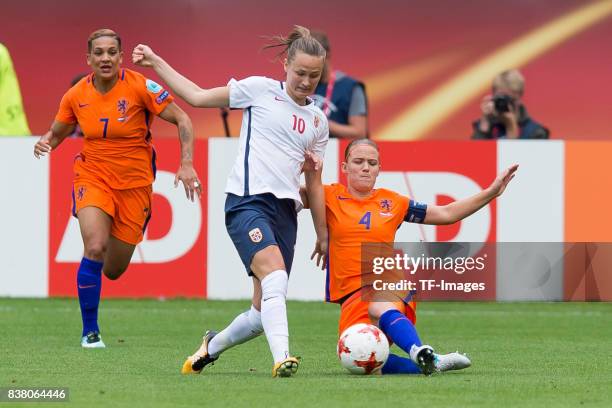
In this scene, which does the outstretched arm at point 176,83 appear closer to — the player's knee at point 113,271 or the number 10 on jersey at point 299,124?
the number 10 on jersey at point 299,124

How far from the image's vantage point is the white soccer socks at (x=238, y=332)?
27.0ft

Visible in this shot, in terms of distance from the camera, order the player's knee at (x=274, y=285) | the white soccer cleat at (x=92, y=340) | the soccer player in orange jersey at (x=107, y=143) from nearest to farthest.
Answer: the player's knee at (x=274, y=285)
the white soccer cleat at (x=92, y=340)
the soccer player in orange jersey at (x=107, y=143)

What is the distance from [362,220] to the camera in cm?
856

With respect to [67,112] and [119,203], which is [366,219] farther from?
[67,112]

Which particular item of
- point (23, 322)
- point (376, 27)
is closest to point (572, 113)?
point (376, 27)

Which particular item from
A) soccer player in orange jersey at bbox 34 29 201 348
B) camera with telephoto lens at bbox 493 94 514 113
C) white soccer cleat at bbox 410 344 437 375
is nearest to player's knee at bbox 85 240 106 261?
soccer player in orange jersey at bbox 34 29 201 348

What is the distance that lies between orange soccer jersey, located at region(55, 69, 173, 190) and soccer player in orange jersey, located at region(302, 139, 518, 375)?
2.03 metres

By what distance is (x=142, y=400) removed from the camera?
22.6ft

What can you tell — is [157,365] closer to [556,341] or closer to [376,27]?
[556,341]

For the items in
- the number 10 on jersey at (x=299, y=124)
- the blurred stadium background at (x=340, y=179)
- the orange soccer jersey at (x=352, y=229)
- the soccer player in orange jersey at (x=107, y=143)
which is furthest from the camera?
the soccer player in orange jersey at (x=107, y=143)

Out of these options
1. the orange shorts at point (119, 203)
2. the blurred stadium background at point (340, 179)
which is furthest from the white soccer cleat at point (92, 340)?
the orange shorts at point (119, 203)

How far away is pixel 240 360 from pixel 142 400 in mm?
2190

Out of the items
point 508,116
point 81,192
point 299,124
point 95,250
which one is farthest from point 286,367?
point 508,116

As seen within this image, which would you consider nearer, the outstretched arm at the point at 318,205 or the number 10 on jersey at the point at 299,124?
the number 10 on jersey at the point at 299,124
